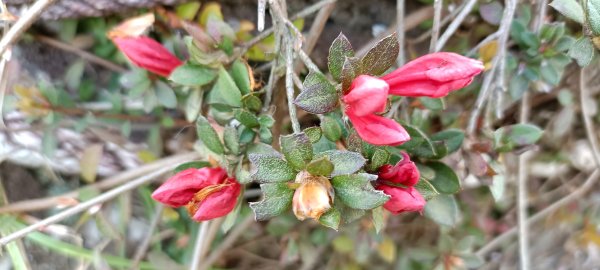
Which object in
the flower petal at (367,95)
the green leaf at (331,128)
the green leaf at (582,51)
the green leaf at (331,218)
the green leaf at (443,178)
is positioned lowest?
the green leaf at (443,178)

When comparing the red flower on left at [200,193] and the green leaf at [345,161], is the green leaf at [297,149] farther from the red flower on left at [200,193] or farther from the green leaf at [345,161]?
the red flower on left at [200,193]

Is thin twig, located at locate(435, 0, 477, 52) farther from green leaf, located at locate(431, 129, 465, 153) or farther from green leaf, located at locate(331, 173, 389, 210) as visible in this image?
green leaf, located at locate(331, 173, 389, 210)

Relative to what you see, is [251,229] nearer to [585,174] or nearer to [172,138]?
A: [172,138]

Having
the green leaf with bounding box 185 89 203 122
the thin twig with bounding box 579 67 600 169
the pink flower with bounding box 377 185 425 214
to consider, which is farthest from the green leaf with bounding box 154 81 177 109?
the thin twig with bounding box 579 67 600 169

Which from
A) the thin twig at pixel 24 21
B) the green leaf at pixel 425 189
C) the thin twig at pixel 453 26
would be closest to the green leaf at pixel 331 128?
the green leaf at pixel 425 189

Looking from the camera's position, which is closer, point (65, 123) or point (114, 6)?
point (114, 6)

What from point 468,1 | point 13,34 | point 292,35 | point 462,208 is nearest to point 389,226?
point 462,208
